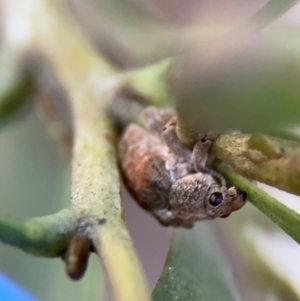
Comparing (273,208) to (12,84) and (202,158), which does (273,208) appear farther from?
(12,84)

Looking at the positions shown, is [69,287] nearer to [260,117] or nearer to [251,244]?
[251,244]

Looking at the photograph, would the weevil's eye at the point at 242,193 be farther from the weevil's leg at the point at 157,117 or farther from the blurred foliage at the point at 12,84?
the blurred foliage at the point at 12,84

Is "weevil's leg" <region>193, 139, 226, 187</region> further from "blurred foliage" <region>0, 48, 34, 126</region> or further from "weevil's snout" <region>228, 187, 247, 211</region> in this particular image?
"blurred foliage" <region>0, 48, 34, 126</region>

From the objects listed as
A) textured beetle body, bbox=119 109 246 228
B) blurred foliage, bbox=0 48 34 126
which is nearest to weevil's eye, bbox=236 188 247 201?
textured beetle body, bbox=119 109 246 228

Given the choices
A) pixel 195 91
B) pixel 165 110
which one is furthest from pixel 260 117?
pixel 165 110

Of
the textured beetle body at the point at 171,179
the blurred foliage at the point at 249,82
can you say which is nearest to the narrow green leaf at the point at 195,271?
the textured beetle body at the point at 171,179

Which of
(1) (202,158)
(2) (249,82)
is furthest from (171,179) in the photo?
(2) (249,82)
